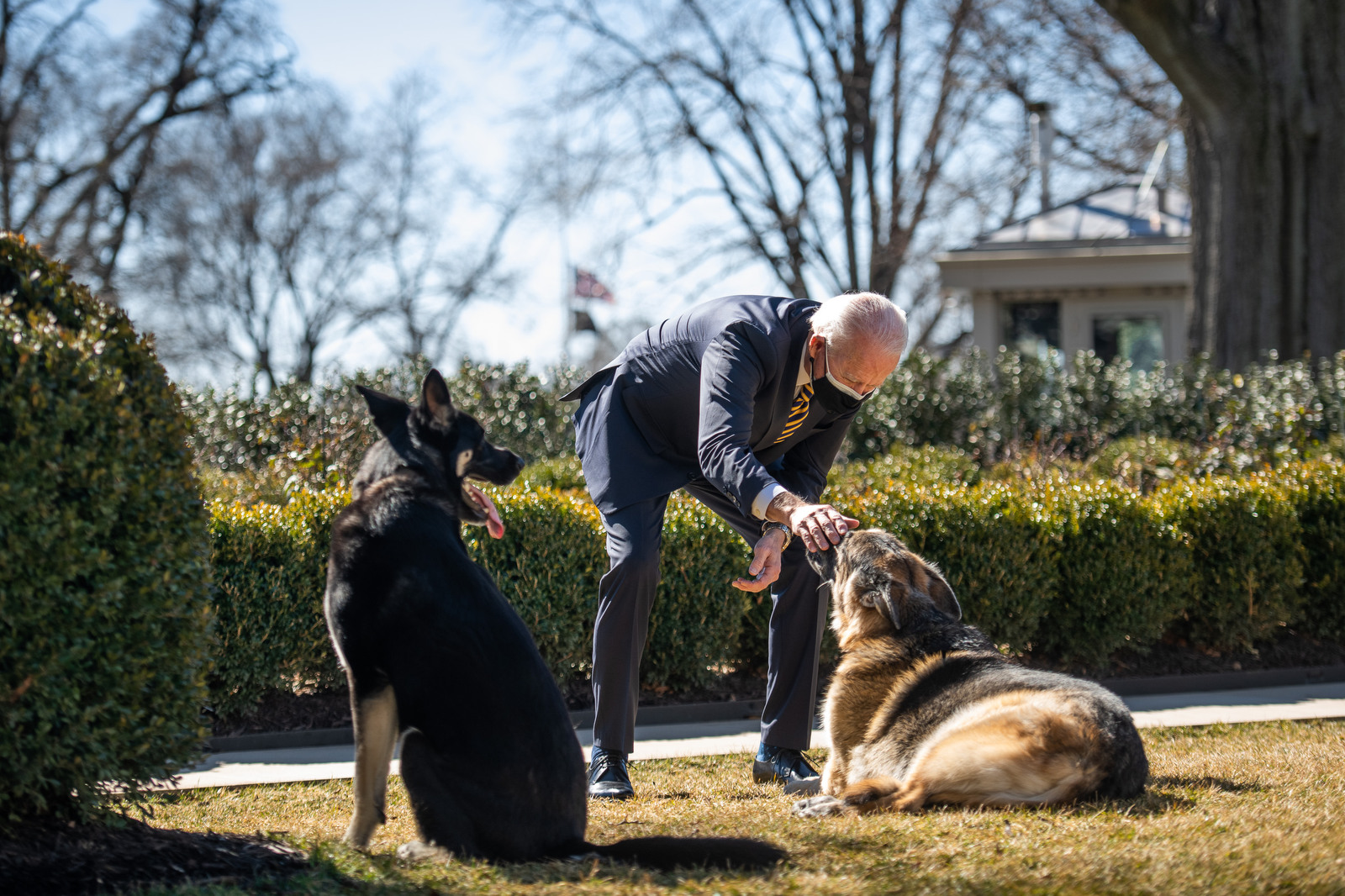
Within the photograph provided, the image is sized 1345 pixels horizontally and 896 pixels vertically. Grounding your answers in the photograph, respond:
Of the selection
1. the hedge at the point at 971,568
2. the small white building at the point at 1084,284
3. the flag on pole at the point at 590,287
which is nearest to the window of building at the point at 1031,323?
the small white building at the point at 1084,284

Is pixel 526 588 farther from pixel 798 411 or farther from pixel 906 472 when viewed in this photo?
pixel 906 472

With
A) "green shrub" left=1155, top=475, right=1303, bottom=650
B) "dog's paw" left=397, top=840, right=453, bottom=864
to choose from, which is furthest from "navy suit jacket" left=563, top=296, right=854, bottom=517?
"green shrub" left=1155, top=475, right=1303, bottom=650

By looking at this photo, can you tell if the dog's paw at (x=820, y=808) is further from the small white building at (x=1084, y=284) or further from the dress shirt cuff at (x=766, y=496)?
the small white building at (x=1084, y=284)

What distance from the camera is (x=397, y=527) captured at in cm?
332

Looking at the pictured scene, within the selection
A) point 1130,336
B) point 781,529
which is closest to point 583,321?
point 1130,336

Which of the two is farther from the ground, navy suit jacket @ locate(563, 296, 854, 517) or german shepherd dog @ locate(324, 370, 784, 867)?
navy suit jacket @ locate(563, 296, 854, 517)

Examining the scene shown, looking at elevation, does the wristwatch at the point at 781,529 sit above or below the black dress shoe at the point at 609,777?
above

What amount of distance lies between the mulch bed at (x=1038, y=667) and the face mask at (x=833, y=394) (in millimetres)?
2681

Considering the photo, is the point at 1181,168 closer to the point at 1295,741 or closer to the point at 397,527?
the point at 1295,741

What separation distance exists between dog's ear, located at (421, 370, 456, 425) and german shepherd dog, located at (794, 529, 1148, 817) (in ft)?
5.92

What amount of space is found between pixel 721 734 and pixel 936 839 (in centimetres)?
266

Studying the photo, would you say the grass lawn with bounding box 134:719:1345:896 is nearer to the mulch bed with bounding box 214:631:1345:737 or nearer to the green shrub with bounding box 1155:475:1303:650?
the mulch bed with bounding box 214:631:1345:737

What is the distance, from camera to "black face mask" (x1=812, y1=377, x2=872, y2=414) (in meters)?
4.42

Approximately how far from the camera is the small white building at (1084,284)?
17.9 m
